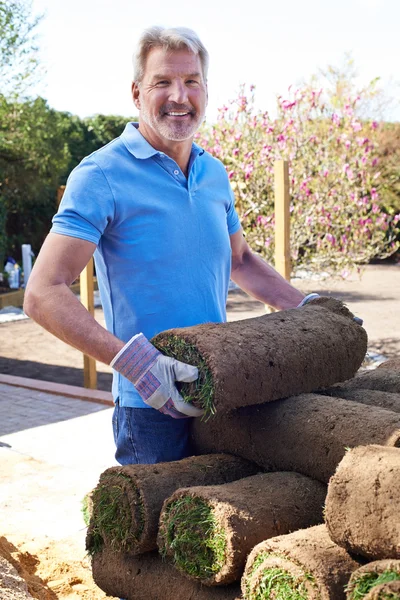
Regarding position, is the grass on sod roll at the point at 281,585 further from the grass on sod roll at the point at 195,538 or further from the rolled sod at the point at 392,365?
the rolled sod at the point at 392,365

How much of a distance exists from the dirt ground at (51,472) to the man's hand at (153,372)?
1.37m

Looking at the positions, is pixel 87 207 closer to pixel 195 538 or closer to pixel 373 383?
pixel 195 538

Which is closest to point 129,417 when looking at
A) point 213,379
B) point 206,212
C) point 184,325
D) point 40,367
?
point 184,325

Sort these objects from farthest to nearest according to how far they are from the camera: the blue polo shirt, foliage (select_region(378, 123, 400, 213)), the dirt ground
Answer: foliage (select_region(378, 123, 400, 213))
the dirt ground
the blue polo shirt

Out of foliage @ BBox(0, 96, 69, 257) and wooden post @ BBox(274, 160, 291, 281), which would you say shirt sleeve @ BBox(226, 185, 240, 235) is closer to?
wooden post @ BBox(274, 160, 291, 281)

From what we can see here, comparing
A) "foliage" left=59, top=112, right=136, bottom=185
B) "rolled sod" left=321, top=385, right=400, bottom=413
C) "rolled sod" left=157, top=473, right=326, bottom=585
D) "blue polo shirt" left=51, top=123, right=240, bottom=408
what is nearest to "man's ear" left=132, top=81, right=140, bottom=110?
"blue polo shirt" left=51, top=123, right=240, bottom=408

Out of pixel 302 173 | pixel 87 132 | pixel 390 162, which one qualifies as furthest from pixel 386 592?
pixel 390 162

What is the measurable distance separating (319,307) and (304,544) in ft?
3.08

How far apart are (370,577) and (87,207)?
1.28 meters

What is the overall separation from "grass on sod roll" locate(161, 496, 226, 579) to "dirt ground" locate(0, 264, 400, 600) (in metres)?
1.25

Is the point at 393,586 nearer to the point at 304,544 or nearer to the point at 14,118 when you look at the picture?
the point at 304,544

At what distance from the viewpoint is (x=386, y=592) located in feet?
4.65

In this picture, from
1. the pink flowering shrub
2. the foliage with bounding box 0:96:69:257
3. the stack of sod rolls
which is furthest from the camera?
the foliage with bounding box 0:96:69:257

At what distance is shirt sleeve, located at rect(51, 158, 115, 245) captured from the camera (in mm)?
2166
